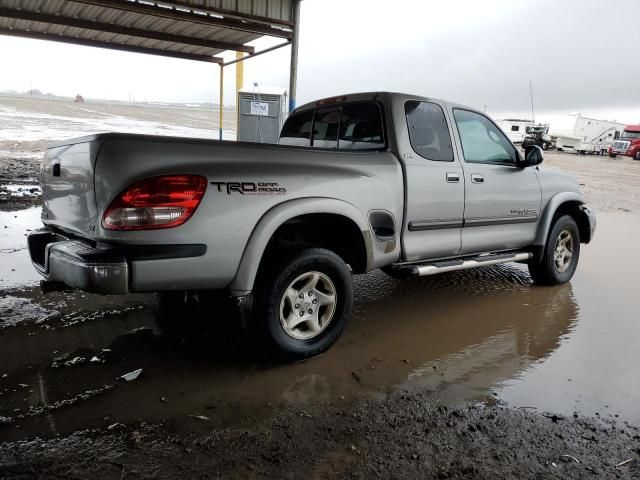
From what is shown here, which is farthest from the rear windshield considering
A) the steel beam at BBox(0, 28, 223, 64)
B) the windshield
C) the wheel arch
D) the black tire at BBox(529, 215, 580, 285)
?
the windshield

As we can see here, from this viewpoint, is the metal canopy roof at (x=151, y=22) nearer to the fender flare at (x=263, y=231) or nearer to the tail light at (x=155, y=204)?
the fender flare at (x=263, y=231)

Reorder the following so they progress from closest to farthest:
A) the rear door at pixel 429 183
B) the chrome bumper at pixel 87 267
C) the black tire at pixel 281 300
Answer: the chrome bumper at pixel 87 267, the black tire at pixel 281 300, the rear door at pixel 429 183

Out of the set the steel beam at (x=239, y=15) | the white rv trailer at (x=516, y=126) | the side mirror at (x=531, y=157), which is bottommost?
the side mirror at (x=531, y=157)

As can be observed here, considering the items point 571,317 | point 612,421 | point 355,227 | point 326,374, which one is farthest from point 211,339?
point 571,317

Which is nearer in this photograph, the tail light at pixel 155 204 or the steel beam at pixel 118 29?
the tail light at pixel 155 204

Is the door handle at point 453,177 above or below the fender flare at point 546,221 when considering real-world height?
above

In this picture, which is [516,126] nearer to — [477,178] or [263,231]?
[477,178]

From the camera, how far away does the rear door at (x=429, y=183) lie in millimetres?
3977

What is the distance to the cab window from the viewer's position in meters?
4.55

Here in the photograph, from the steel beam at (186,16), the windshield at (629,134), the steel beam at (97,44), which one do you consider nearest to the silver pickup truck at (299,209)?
the steel beam at (186,16)

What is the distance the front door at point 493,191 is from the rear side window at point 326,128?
1079 millimetres

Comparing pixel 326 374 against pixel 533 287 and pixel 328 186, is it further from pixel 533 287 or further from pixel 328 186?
pixel 533 287

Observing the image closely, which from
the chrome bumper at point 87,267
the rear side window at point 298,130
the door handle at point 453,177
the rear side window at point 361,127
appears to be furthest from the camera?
the rear side window at point 298,130

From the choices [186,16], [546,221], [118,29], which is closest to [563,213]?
[546,221]
